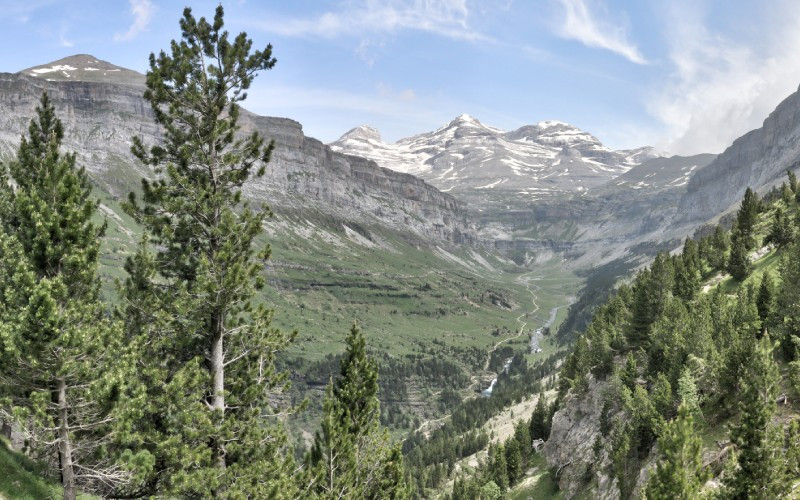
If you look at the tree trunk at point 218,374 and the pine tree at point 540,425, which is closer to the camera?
the tree trunk at point 218,374

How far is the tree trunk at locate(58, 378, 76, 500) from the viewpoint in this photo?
2028cm

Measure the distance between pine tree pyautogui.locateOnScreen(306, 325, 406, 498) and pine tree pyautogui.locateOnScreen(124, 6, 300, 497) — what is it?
3.80 m

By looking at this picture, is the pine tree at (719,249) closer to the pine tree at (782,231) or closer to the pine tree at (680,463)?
the pine tree at (782,231)

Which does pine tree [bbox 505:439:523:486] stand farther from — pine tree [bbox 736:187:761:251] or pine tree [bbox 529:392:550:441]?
pine tree [bbox 736:187:761:251]

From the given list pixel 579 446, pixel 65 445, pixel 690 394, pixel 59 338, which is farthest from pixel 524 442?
pixel 59 338

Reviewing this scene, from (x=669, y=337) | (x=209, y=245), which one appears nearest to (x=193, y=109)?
(x=209, y=245)

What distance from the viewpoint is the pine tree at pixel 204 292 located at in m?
22.7

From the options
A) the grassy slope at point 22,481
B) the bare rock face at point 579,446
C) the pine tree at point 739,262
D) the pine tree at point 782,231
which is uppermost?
the pine tree at point 782,231

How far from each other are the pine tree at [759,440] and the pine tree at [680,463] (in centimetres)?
620

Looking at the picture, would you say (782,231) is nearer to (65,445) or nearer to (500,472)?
(500,472)

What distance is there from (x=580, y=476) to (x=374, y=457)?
46802 millimetres

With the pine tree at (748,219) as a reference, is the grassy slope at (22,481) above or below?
below

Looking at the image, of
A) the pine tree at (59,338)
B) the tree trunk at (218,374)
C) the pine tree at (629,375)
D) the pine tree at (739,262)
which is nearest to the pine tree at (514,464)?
the pine tree at (629,375)

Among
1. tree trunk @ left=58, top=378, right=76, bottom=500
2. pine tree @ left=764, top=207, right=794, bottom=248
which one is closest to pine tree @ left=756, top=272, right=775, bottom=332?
pine tree @ left=764, top=207, right=794, bottom=248
